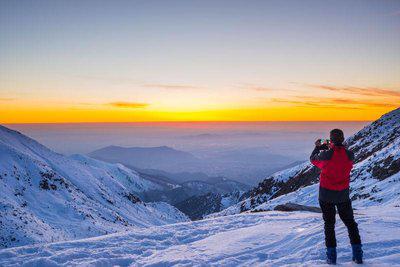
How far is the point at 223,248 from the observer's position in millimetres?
8961

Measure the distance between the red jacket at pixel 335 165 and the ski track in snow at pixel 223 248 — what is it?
5.48 feet

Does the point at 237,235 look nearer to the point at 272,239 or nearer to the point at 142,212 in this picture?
the point at 272,239

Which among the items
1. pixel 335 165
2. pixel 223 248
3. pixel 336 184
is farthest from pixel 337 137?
pixel 223 248

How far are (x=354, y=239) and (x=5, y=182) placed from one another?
42.0m

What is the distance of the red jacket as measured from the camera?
22.4 ft

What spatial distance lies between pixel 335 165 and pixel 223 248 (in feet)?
12.5

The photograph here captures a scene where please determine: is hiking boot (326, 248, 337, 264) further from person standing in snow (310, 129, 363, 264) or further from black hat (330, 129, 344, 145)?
black hat (330, 129, 344, 145)

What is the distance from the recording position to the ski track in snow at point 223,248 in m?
7.77

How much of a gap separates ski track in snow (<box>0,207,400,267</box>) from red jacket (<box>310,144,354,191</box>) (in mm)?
1671

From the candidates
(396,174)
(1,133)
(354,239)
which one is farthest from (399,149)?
(1,133)

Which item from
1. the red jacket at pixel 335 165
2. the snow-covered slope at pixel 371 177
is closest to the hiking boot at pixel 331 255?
the red jacket at pixel 335 165

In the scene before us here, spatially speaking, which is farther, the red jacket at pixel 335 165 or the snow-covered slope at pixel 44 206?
the snow-covered slope at pixel 44 206

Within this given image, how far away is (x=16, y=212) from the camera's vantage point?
32219 mm

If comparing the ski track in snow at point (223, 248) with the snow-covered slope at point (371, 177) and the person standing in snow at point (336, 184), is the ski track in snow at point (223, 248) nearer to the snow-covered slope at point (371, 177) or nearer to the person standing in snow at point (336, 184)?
the person standing in snow at point (336, 184)
